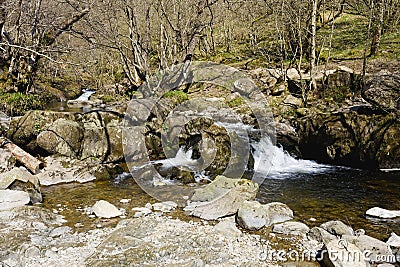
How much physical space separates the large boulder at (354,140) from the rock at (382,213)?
9.85ft

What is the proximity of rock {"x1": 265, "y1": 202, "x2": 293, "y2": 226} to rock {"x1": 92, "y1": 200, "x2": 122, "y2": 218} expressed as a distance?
241 centimetres

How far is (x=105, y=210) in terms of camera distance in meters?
5.62

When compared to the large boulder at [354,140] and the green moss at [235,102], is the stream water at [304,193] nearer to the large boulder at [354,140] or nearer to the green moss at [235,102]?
the large boulder at [354,140]

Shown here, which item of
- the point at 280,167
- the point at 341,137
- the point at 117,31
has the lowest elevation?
the point at 280,167

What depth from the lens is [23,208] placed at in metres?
5.46

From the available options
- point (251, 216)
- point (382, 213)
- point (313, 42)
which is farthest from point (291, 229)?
point (313, 42)

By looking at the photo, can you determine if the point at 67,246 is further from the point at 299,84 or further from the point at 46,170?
the point at 299,84

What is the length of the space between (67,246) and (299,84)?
1146 centimetres

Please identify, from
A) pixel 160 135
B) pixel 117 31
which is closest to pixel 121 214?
pixel 160 135

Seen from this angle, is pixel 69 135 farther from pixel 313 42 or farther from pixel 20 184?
pixel 313 42

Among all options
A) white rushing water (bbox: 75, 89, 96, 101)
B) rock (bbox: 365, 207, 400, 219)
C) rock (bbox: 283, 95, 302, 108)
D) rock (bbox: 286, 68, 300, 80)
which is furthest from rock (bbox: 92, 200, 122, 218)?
white rushing water (bbox: 75, 89, 96, 101)

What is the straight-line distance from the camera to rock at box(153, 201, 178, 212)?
19.4 feet

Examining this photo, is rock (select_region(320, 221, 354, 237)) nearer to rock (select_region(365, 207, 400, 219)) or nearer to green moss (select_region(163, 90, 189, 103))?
rock (select_region(365, 207, 400, 219))

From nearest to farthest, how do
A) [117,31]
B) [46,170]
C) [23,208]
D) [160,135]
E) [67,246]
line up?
[67,246] < [23,208] < [46,170] < [160,135] < [117,31]
